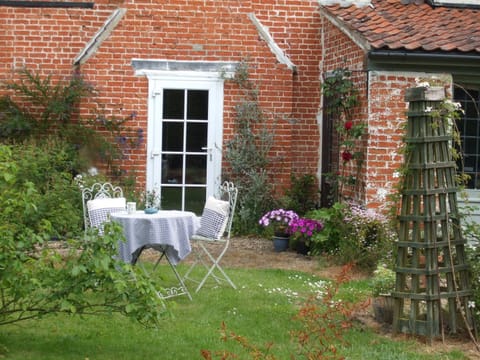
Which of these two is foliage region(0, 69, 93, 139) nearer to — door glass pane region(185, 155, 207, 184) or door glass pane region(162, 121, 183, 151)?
door glass pane region(162, 121, 183, 151)

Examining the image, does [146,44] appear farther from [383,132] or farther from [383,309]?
[383,309]

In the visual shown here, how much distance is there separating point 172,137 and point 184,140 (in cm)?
19

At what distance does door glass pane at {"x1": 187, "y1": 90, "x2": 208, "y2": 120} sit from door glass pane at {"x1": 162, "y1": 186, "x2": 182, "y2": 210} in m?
1.14

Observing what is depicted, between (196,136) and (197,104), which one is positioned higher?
(197,104)

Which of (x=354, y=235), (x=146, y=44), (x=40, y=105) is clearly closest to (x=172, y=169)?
(x=146, y=44)

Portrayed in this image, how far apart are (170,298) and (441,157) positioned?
2.93 metres

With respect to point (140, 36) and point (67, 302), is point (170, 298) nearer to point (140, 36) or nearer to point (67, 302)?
point (67, 302)

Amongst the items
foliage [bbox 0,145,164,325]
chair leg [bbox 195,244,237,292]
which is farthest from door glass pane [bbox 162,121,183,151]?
foliage [bbox 0,145,164,325]

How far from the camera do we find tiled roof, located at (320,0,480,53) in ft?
35.4

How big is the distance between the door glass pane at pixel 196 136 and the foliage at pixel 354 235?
2390 millimetres

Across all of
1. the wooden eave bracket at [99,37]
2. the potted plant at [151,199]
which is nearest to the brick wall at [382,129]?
the potted plant at [151,199]

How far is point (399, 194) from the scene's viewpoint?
6871mm

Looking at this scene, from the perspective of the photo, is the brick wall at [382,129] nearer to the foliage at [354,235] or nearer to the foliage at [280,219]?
the foliage at [354,235]

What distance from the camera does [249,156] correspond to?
12.6 meters
